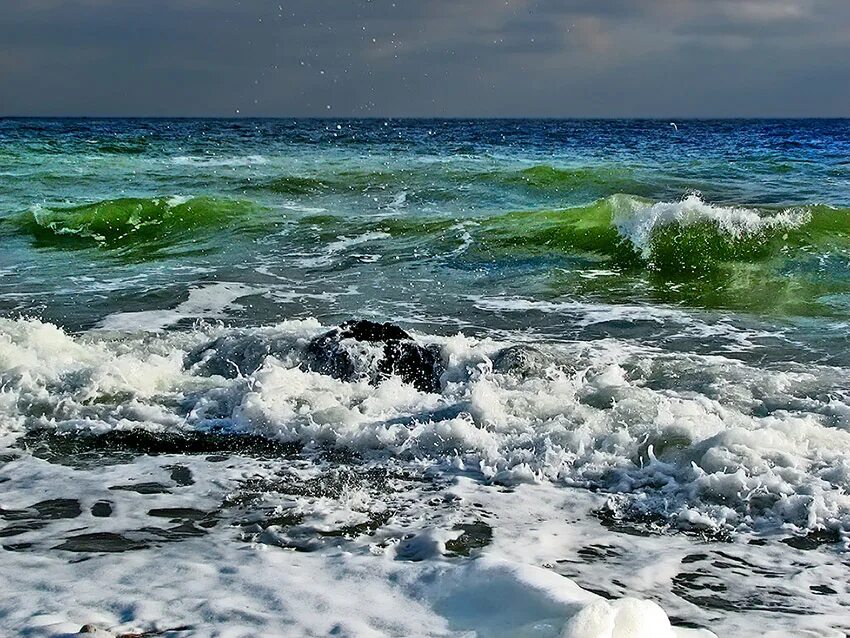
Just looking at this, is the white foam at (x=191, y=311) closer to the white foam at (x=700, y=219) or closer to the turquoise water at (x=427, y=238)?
the turquoise water at (x=427, y=238)

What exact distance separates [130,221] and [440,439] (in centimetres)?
1314

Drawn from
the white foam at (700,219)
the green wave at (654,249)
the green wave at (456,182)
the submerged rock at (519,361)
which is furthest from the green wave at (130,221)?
the submerged rock at (519,361)

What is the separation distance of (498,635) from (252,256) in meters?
10.9

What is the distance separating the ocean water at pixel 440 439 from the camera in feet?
12.2

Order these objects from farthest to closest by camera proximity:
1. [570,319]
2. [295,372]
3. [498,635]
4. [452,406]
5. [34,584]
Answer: [570,319] < [295,372] < [452,406] < [34,584] < [498,635]

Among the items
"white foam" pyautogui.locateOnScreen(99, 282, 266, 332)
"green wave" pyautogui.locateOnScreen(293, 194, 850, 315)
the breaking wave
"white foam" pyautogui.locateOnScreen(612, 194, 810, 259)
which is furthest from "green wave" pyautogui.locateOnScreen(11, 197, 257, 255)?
the breaking wave

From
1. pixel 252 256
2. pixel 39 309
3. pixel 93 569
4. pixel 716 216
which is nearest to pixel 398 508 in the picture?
pixel 93 569

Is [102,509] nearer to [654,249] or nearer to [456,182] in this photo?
[654,249]

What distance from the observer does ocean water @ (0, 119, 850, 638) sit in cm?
372

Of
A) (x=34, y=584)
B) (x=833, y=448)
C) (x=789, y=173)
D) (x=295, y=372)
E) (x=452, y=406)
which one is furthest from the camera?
(x=789, y=173)

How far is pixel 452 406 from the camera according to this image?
6281 millimetres

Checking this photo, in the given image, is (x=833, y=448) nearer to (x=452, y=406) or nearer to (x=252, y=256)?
(x=452, y=406)

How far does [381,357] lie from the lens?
6855mm

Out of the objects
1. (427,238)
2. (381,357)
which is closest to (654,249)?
(427,238)
